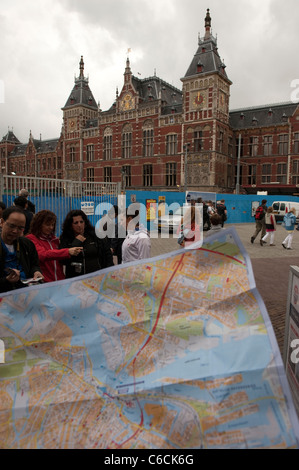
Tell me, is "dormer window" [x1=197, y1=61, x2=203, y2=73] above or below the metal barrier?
above

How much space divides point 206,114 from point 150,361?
37318mm

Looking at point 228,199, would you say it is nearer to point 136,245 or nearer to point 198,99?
point 198,99

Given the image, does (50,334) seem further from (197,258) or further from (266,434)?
(266,434)

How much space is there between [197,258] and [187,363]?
26.5 inches

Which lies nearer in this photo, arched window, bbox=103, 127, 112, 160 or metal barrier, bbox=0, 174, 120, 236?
metal barrier, bbox=0, 174, 120, 236

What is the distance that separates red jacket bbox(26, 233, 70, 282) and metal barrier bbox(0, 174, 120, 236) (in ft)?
17.2

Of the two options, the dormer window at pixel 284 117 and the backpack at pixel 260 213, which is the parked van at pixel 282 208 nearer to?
the backpack at pixel 260 213

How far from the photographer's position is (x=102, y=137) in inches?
1783

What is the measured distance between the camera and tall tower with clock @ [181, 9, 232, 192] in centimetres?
3519

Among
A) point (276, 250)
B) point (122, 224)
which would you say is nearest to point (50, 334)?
point (122, 224)

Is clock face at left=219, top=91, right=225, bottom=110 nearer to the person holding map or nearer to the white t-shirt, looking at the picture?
A: the person holding map

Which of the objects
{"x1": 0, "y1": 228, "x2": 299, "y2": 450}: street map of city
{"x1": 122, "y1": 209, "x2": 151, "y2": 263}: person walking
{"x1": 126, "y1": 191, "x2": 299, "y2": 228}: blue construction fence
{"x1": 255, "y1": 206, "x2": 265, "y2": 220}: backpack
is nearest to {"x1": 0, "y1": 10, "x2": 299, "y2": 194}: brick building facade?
{"x1": 126, "y1": 191, "x2": 299, "y2": 228}: blue construction fence

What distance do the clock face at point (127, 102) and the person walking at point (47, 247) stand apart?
41930 mm

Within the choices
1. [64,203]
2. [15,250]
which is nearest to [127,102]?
[64,203]
